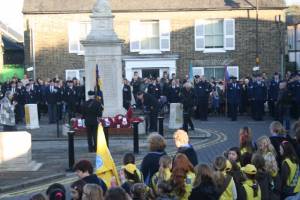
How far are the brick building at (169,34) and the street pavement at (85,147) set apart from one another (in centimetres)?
1097

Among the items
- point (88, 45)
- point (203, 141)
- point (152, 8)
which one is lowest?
point (203, 141)

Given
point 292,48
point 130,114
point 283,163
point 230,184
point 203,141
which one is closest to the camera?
point 230,184

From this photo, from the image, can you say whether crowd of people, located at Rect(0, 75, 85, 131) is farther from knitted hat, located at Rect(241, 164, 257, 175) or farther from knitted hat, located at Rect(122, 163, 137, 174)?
knitted hat, located at Rect(241, 164, 257, 175)

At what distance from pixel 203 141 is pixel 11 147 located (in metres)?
7.81

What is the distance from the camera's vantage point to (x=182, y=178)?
8.61m

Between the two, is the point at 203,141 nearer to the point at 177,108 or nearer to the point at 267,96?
the point at 177,108

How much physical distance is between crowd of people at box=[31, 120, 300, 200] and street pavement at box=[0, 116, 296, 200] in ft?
14.9

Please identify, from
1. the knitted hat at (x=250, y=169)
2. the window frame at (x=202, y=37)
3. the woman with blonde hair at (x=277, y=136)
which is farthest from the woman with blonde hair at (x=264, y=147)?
the window frame at (x=202, y=37)

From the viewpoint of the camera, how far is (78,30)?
39.2m

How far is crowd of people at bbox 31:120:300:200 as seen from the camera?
7.81 meters

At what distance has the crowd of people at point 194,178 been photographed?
781 centimetres

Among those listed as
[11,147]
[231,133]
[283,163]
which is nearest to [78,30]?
[231,133]

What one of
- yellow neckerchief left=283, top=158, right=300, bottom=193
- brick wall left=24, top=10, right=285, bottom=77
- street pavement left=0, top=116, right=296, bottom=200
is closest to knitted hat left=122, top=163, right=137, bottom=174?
yellow neckerchief left=283, top=158, right=300, bottom=193

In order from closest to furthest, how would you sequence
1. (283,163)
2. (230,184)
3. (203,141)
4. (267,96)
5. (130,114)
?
(230,184), (283,163), (203,141), (130,114), (267,96)
